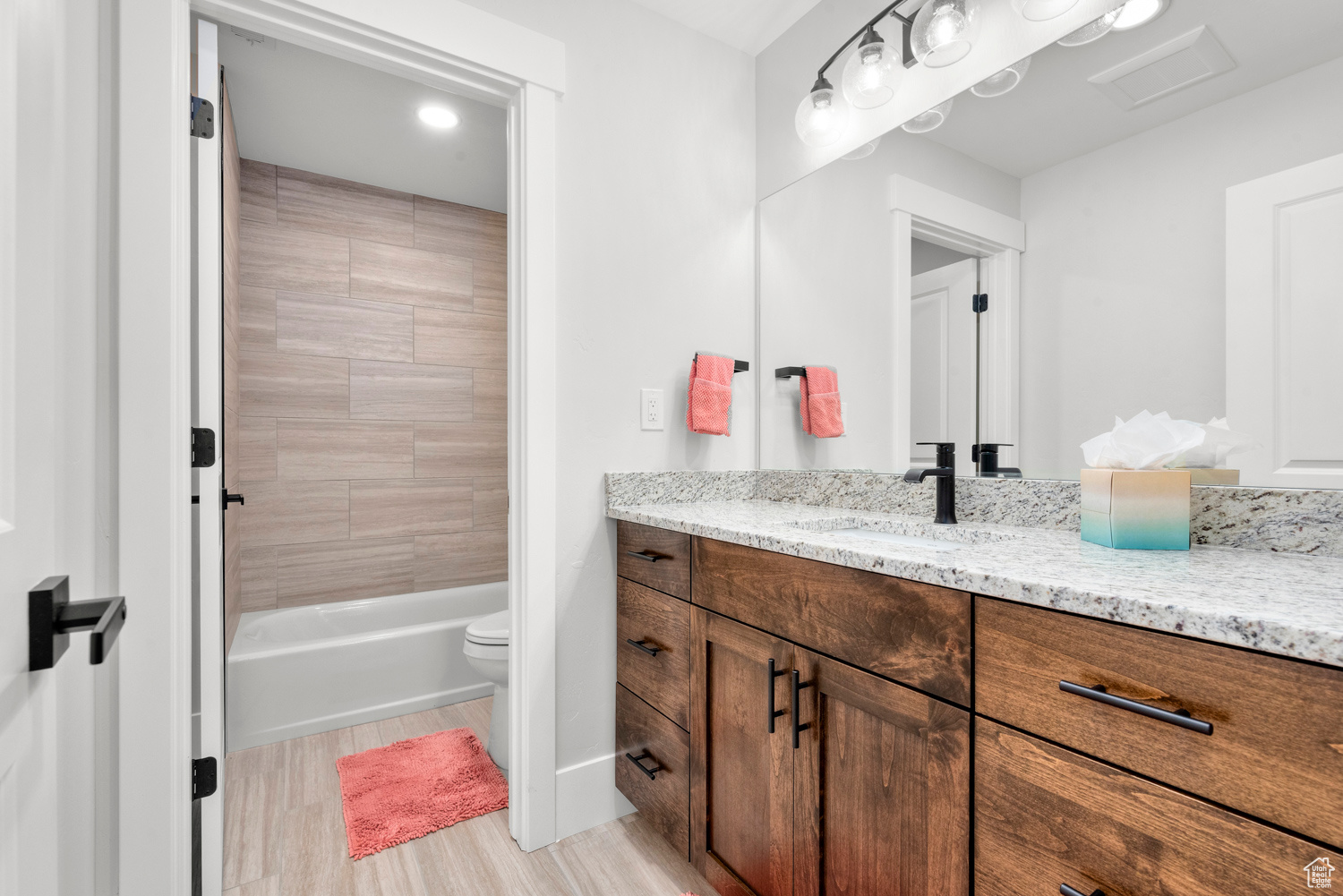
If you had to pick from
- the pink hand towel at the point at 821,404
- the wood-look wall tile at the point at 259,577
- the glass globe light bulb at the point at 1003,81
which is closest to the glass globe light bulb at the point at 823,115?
the glass globe light bulb at the point at 1003,81

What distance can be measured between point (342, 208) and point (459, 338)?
75cm

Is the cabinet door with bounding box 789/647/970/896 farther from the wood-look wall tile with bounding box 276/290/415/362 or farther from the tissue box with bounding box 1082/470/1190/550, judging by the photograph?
the wood-look wall tile with bounding box 276/290/415/362

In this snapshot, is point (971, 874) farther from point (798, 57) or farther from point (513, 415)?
point (798, 57)

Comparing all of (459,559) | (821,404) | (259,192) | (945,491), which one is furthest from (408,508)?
(945,491)

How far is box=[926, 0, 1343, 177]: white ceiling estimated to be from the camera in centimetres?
99

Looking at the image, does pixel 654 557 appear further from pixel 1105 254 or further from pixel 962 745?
pixel 1105 254

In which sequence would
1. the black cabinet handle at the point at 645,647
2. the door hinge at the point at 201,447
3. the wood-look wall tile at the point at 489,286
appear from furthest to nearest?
1. the wood-look wall tile at the point at 489,286
2. the black cabinet handle at the point at 645,647
3. the door hinge at the point at 201,447

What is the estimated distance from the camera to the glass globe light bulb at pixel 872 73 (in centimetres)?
160

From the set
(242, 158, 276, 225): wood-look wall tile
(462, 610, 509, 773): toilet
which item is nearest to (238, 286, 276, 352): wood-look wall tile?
(242, 158, 276, 225): wood-look wall tile

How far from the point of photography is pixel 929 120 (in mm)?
1541

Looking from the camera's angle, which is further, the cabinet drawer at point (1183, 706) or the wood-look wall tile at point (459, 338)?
the wood-look wall tile at point (459, 338)

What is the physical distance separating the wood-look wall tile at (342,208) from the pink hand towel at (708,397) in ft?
6.29

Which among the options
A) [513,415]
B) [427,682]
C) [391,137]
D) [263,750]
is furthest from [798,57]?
[263,750]

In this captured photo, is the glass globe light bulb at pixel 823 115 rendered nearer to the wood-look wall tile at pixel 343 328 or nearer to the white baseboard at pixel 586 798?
the white baseboard at pixel 586 798
